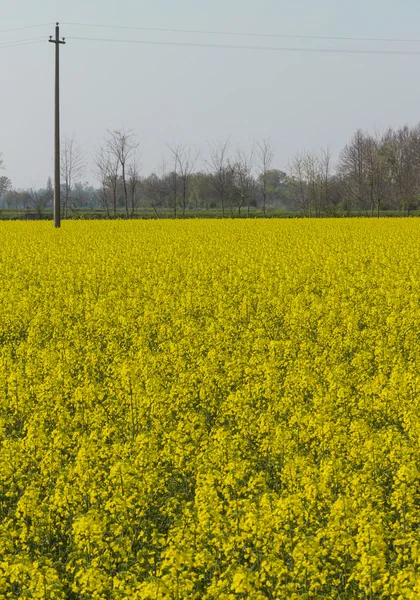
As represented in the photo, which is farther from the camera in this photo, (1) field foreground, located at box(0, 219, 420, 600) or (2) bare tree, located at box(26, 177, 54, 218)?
(2) bare tree, located at box(26, 177, 54, 218)

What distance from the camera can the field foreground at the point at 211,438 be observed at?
4875 mm

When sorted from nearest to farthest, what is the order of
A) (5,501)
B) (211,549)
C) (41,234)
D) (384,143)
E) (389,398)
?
1. (211,549)
2. (5,501)
3. (389,398)
4. (41,234)
5. (384,143)

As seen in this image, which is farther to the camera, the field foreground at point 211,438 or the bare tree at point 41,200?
the bare tree at point 41,200

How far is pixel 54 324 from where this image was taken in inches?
526

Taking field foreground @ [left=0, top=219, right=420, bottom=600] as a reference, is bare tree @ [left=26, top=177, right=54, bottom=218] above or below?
above

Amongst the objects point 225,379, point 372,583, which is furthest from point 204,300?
point 372,583

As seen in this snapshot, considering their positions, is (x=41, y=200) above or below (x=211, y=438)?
above

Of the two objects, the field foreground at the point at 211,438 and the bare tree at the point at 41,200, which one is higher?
the bare tree at the point at 41,200

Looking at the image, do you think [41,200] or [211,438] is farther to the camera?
[41,200]

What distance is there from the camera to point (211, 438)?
7.55 metres

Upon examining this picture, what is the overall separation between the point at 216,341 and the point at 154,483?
564cm

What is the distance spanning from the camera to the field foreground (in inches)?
192

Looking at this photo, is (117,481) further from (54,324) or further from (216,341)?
(54,324)

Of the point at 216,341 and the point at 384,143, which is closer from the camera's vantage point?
the point at 216,341
